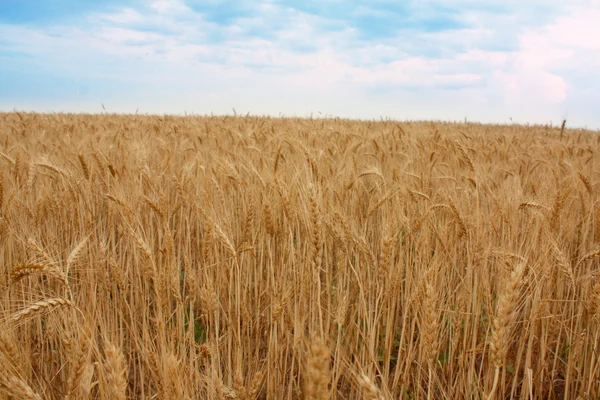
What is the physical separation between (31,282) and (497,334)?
230cm

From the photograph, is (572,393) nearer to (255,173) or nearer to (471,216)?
(471,216)

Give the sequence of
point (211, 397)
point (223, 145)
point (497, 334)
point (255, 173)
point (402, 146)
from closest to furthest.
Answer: point (497, 334) < point (211, 397) < point (255, 173) < point (223, 145) < point (402, 146)

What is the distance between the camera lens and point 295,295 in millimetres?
1771

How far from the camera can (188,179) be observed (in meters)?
2.78

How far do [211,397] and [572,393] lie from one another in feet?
5.14

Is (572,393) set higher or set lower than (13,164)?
lower

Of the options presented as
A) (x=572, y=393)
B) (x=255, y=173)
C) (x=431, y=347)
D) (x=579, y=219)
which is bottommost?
(x=572, y=393)

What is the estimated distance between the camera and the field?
4.40 ft

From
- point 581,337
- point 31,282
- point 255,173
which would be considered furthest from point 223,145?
point 581,337

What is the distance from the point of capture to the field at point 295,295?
134 cm

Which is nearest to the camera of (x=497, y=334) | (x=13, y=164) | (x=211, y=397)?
(x=497, y=334)

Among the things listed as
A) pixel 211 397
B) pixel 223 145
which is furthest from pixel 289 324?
pixel 223 145

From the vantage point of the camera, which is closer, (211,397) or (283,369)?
(211,397)

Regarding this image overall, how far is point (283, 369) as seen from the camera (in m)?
1.85
